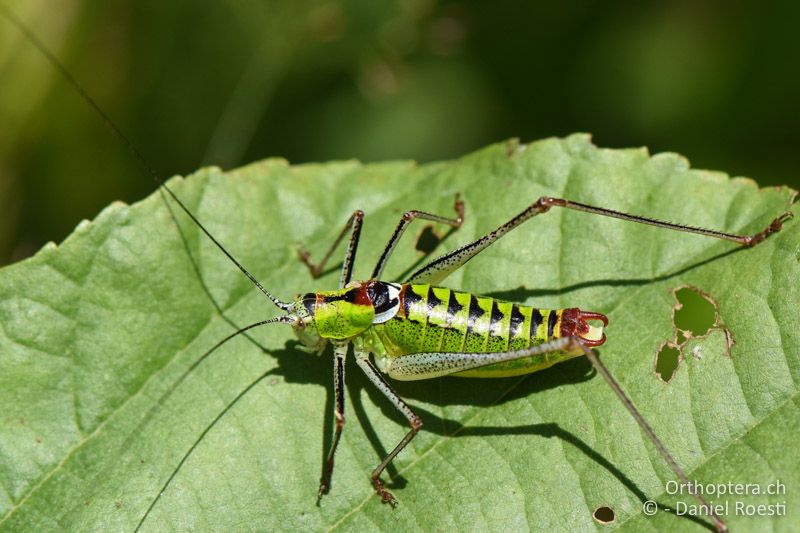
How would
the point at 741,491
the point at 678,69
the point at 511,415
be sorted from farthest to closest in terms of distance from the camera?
the point at 678,69, the point at 511,415, the point at 741,491

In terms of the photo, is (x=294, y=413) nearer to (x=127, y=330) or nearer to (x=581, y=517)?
(x=127, y=330)

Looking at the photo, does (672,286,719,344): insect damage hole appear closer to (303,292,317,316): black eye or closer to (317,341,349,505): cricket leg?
(317,341,349,505): cricket leg

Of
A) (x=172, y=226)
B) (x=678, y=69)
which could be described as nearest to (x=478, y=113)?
(x=678, y=69)

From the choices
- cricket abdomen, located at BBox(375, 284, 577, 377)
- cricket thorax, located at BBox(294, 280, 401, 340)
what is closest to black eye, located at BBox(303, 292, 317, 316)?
cricket thorax, located at BBox(294, 280, 401, 340)

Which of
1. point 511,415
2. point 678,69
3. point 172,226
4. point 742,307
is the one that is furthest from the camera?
point 678,69

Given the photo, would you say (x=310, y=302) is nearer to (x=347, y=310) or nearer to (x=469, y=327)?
(x=347, y=310)

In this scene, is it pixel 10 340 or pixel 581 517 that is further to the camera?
pixel 10 340
